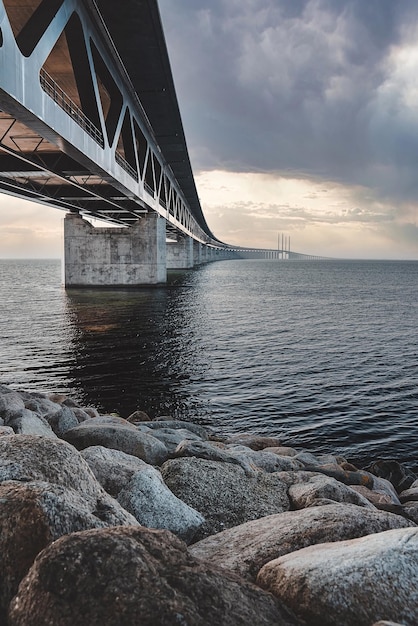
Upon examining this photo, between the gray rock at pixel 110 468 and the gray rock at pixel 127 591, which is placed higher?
the gray rock at pixel 127 591

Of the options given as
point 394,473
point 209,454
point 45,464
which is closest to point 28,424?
point 209,454

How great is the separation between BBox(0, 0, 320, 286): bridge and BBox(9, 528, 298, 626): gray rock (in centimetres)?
1202

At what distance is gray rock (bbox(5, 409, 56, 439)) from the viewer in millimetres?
6766

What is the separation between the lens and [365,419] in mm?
13289

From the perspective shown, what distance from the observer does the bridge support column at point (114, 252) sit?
47781 mm

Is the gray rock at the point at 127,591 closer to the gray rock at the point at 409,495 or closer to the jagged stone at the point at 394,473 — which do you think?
the gray rock at the point at 409,495

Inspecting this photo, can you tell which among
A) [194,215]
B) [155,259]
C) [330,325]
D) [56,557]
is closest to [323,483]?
[56,557]

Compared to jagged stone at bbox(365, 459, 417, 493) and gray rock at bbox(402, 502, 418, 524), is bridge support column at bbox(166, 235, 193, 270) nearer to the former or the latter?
jagged stone at bbox(365, 459, 417, 493)

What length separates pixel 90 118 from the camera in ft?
72.9

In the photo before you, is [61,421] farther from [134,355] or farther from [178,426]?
[134,355]

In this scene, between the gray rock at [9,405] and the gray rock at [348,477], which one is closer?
the gray rock at [9,405]

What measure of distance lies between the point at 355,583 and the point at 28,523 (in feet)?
6.21

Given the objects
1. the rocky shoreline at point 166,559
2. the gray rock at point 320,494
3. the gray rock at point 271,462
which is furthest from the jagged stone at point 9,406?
the gray rock at point 320,494

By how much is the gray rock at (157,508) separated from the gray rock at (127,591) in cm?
175
